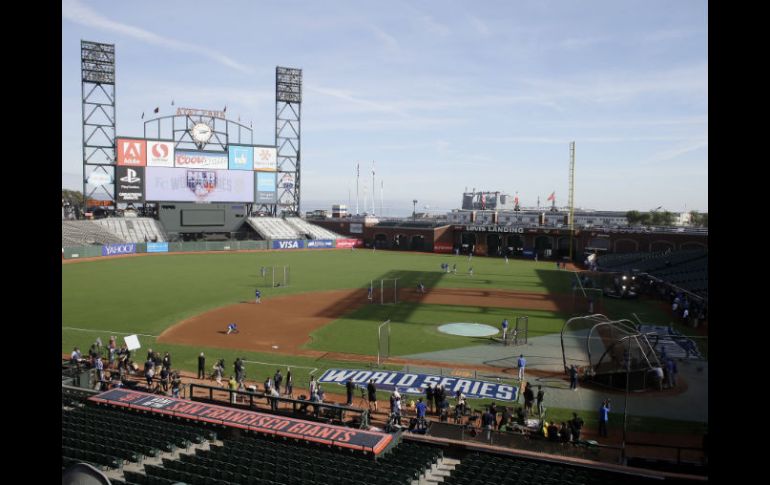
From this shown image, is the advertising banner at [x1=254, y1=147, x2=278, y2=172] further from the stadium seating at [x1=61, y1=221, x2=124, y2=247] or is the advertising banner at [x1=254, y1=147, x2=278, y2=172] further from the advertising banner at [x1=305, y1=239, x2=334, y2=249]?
the stadium seating at [x1=61, y1=221, x2=124, y2=247]

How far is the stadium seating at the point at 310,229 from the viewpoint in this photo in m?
95.2

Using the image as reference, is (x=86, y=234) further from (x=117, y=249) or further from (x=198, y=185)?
(x=198, y=185)

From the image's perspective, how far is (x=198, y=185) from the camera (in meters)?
84.5

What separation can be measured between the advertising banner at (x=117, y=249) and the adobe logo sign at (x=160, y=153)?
46.0 ft

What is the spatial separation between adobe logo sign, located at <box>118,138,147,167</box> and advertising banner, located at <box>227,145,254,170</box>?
12.5m

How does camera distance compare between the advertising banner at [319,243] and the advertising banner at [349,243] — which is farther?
the advertising banner at [349,243]

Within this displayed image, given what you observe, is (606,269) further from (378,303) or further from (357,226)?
(357,226)

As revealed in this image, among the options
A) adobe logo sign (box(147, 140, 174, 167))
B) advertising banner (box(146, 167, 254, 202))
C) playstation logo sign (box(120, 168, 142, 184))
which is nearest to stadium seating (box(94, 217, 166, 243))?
advertising banner (box(146, 167, 254, 202))

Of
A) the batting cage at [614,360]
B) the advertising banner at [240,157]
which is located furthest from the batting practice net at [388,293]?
the advertising banner at [240,157]

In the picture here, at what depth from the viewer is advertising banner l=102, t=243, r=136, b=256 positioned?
70.2m

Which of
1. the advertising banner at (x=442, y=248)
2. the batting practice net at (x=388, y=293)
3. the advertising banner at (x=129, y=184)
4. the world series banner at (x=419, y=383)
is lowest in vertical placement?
the world series banner at (x=419, y=383)

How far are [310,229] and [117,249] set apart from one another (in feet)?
110

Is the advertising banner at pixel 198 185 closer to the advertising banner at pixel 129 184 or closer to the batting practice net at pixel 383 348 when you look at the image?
the advertising banner at pixel 129 184
